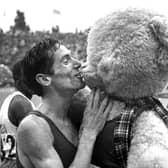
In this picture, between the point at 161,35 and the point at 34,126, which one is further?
the point at 34,126

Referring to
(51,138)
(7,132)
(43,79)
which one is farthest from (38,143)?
(7,132)

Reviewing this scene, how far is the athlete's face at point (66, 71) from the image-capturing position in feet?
4.77

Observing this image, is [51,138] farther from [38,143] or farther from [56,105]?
[56,105]

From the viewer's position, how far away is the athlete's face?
1454 mm

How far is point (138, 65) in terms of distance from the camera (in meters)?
1.22

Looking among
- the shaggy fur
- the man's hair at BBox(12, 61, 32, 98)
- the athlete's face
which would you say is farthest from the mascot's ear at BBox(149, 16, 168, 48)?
the man's hair at BBox(12, 61, 32, 98)

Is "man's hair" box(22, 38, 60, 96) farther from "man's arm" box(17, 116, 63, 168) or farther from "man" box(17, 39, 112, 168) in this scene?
"man's arm" box(17, 116, 63, 168)

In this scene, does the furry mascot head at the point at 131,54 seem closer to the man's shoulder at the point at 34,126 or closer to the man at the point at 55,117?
the man at the point at 55,117

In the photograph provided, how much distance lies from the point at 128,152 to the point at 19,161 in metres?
0.47

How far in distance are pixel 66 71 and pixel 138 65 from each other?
354mm

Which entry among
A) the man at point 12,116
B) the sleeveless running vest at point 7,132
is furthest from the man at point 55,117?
the sleeveless running vest at point 7,132

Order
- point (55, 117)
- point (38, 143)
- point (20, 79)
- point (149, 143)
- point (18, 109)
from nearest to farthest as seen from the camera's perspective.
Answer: point (149, 143), point (38, 143), point (55, 117), point (20, 79), point (18, 109)

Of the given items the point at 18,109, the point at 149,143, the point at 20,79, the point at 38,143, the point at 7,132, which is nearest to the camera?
the point at 149,143

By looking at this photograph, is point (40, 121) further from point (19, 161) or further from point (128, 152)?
point (128, 152)
